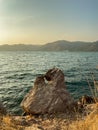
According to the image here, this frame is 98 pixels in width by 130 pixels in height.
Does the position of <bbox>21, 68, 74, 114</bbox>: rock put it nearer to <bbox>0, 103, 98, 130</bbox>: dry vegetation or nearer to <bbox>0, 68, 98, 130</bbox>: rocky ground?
<bbox>0, 68, 98, 130</bbox>: rocky ground

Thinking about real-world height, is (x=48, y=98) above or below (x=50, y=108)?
above

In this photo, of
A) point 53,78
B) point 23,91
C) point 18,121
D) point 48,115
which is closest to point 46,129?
point 18,121

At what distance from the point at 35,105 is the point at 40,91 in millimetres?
718

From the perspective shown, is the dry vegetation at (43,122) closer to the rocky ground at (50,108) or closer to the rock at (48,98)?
the rocky ground at (50,108)

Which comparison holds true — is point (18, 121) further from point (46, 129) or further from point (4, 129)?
point (4, 129)

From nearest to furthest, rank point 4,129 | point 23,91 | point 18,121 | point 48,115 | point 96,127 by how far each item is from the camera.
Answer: point 96,127
point 4,129
point 18,121
point 48,115
point 23,91

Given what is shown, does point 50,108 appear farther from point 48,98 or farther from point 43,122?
point 43,122

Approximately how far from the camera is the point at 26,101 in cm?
1000

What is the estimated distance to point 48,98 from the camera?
9789 millimetres

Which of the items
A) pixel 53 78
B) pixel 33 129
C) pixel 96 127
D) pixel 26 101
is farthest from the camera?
pixel 53 78

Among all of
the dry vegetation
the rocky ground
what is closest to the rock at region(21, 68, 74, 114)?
the rocky ground

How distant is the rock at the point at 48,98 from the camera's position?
9.51 m

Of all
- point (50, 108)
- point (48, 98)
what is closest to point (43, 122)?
point (50, 108)

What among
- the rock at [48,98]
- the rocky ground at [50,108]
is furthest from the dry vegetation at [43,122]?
the rock at [48,98]
